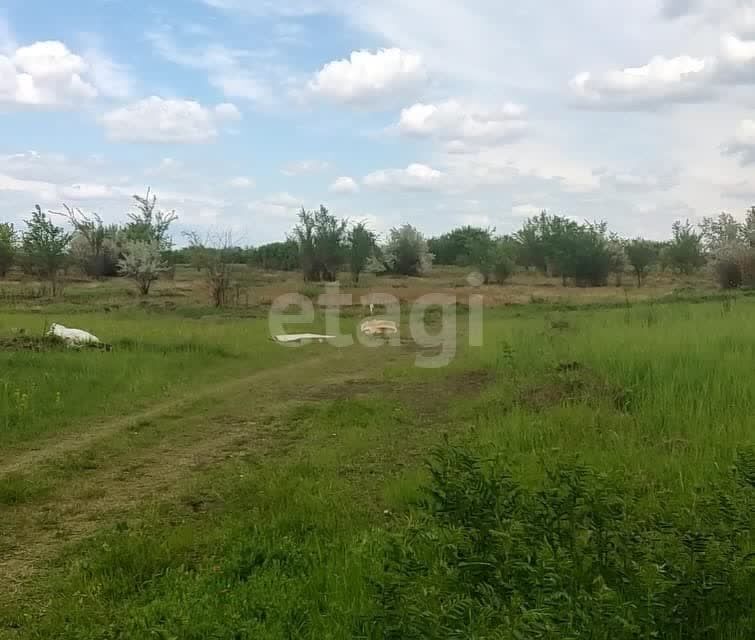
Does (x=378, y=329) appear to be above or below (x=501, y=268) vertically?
below

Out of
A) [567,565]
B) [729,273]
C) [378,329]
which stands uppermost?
[729,273]

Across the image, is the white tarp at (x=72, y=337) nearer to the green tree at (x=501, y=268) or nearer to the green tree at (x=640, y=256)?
the green tree at (x=501, y=268)

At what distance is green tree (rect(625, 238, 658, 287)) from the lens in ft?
136

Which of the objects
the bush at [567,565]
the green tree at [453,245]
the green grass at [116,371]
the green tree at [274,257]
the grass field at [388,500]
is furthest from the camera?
the green tree at [453,245]

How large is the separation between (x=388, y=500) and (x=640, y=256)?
1588 inches

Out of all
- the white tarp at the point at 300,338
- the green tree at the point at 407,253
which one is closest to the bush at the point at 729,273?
the green tree at the point at 407,253

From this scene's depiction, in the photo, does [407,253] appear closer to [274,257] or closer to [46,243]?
[274,257]

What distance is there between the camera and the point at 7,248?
34.6 meters

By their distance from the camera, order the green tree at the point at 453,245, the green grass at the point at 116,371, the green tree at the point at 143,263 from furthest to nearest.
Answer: the green tree at the point at 453,245 < the green tree at the point at 143,263 < the green grass at the point at 116,371

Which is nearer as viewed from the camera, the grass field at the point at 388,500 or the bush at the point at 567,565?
the bush at the point at 567,565

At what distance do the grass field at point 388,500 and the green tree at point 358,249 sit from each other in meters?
27.5

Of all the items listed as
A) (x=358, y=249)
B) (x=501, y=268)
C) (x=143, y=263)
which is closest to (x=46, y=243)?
(x=143, y=263)

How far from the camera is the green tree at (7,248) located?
3454cm

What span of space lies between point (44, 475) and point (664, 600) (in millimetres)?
4485
